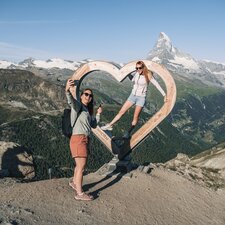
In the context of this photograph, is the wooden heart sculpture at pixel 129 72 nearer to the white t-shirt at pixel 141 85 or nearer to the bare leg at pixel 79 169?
the white t-shirt at pixel 141 85

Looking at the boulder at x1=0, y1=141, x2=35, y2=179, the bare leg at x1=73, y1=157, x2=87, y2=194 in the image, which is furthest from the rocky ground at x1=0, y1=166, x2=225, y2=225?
the boulder at x1=0, y1=141, x2=35, y2=179

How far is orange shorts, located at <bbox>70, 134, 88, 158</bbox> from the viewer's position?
1659cm

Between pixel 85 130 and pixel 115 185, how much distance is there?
17.1 ft

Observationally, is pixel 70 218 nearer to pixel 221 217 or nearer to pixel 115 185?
pixel 115 185

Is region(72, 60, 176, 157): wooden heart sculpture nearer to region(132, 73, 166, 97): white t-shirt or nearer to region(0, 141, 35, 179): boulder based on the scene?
region(132, 73, 166, 97): white t-shirt

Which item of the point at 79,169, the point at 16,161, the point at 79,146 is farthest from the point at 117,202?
the point at 16,161

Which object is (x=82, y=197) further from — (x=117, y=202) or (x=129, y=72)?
(x=129, y=72)

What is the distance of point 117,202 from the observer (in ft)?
60.2

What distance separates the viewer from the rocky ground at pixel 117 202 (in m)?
15.6

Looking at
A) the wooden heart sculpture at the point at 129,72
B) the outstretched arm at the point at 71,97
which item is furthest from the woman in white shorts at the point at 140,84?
the outstretched arm at the point at 71,97

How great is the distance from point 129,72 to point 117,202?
8.09m

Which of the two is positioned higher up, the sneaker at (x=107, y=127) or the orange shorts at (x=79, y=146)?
the orange shorts at (x=79, y=146)

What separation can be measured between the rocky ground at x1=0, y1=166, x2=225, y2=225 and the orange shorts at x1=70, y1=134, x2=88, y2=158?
2191 millimetres

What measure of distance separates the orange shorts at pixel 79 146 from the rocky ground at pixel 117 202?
2.19 meters
